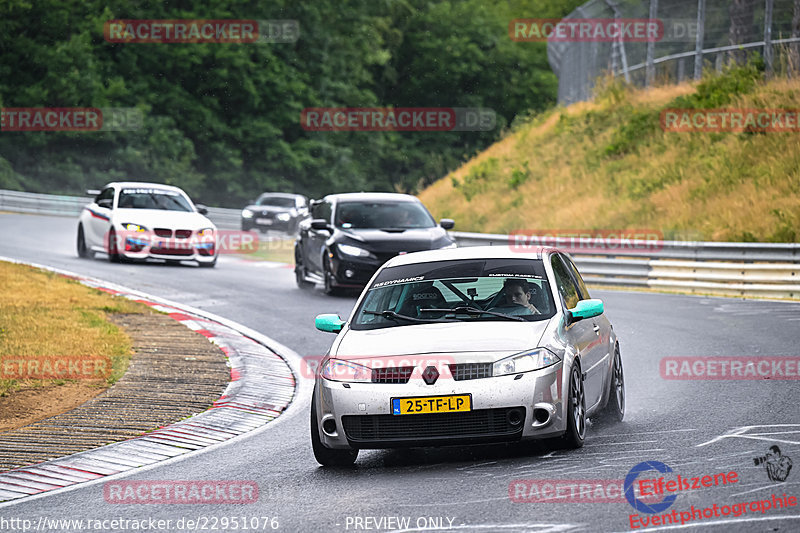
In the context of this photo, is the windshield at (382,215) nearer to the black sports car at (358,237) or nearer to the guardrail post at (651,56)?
the black sports car at (358,237)

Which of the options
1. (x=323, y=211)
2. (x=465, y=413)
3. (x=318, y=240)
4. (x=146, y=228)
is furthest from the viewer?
(x=146, y=228)

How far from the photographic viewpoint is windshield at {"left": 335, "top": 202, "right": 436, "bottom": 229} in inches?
783

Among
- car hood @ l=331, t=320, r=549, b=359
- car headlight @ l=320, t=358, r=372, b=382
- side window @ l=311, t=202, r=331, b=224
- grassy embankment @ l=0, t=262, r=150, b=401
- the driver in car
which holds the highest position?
side window @ l=311, t=202, r=331, b=224

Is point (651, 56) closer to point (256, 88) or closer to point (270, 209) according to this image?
point (270, 209)

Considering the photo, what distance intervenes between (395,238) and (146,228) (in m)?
6.71

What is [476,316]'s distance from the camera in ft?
27.6

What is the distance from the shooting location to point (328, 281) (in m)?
19.5

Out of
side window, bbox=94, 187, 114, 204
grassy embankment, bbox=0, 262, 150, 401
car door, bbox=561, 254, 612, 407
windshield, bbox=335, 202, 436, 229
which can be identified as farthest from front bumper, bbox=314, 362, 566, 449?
side window, bbox=94, 187, 114, 204

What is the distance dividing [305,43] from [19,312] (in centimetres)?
4942

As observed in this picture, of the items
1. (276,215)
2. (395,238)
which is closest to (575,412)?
(395,238)

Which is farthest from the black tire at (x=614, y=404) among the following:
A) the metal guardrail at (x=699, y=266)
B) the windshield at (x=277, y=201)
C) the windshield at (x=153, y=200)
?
the windshield at (x=277, y=201)

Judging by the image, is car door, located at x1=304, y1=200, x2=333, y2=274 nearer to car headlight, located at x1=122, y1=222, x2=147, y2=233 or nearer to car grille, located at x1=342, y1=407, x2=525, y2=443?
car headlight, located at x1=122, y1=222, x2=147, y2=233

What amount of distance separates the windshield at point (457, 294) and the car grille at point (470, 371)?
2.48 ft

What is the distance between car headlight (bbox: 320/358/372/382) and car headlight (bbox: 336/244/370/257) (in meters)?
10.9
